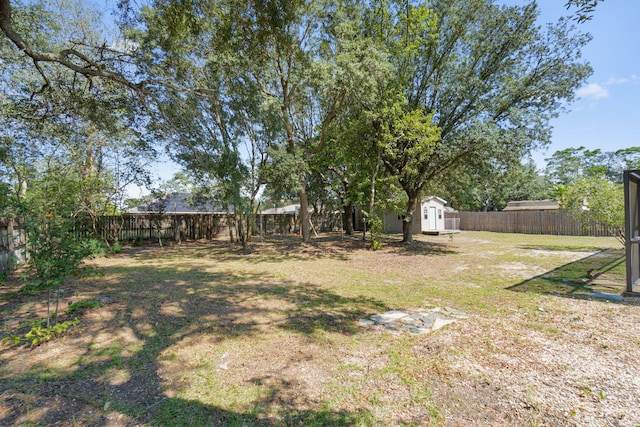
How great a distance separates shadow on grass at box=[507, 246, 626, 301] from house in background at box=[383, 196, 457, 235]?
38.1 feet

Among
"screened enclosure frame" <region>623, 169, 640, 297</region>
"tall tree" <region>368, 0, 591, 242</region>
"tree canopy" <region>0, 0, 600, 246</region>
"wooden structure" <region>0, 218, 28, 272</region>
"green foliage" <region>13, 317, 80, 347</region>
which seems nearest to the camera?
"green foliage" <region>13, 317, 80, 347</region>

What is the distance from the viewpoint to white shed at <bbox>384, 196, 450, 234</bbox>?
20734mm

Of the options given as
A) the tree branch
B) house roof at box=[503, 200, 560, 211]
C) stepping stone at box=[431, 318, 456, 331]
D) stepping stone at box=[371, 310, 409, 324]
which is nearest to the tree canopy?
the tree branch

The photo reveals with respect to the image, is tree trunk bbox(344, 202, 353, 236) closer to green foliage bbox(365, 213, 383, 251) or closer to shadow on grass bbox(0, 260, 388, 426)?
green foliage bbox(365, 213, 383, 251)

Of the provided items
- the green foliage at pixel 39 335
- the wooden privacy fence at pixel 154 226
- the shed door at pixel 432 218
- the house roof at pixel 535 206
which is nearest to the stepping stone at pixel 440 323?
the green foliage at pixel 39 335

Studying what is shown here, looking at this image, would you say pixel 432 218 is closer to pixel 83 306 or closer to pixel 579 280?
pixel 579 280

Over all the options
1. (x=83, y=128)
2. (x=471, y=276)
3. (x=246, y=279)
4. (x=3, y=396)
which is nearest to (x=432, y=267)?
(x=471, y=276)

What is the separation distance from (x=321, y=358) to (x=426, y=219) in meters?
19.6

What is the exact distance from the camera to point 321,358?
3.05m

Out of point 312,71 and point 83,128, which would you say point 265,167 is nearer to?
point 312,71

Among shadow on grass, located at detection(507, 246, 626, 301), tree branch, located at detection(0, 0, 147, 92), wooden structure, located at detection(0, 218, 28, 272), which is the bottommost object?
shadow on grass, located at detection(507, 246, 626, 301)

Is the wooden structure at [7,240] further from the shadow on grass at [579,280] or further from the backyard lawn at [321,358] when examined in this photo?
the shadow on grass at [579,280]

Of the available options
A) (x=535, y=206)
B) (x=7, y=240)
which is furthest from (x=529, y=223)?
(x=7, y=240)

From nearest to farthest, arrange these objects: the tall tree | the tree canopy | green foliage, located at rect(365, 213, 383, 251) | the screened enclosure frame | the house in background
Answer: the screened enclosure frame < the tree canopy < the tall tree < green foliage, located at rect(365, 213, 383, 251) < the house in background
